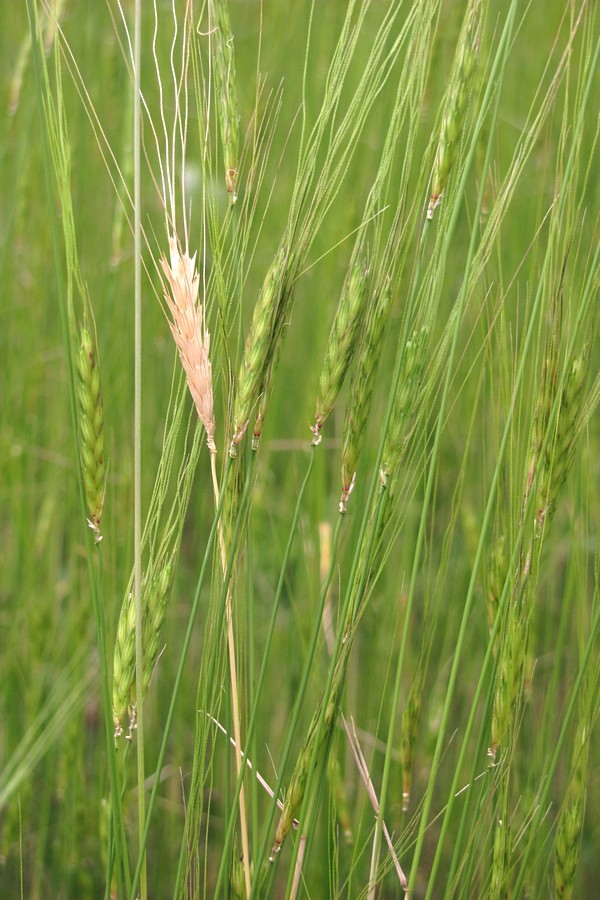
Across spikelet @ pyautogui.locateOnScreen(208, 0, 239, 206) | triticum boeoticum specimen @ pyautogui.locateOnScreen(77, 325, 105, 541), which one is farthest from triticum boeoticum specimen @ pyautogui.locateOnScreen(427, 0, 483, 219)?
triticum boeoticum specimen @ pyautogui.locateOnScreen(77, 325, 105, 541)

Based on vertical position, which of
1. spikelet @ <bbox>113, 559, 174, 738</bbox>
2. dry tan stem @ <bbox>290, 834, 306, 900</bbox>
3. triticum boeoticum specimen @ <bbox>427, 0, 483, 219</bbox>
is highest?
triticum boeoticum specimen @ <bbox>427, 0, 483, 219</bbox>

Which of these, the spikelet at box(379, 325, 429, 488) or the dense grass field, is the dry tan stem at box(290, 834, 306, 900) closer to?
the dense grass field

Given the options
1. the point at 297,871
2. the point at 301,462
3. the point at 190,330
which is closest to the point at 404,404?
the point at 190,330

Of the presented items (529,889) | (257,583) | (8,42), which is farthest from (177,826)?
(8,42)

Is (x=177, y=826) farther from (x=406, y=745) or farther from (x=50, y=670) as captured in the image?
(x=406, y=745)

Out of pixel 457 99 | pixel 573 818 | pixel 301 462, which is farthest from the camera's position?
pixel 301 462

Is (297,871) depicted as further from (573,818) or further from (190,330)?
(190,330)

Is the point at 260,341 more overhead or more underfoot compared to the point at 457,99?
more underfoot
